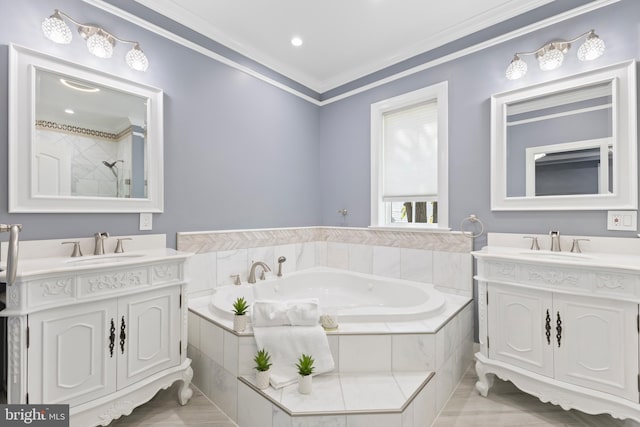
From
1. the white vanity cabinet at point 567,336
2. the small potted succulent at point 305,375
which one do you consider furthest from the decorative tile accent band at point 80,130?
the white vanity cabinet at point 567,336

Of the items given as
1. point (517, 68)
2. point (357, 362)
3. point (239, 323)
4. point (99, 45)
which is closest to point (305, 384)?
point (357, 362)

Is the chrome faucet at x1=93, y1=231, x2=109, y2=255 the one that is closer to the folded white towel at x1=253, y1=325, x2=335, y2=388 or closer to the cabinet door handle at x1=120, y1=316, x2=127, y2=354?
the cabinet door handle at x1=120, y1=316, x2=127, y2=354

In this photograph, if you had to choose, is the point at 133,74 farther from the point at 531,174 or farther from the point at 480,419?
the point at 480,419

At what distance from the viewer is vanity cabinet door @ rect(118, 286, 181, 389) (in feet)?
5.09

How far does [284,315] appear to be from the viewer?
5.71 ft

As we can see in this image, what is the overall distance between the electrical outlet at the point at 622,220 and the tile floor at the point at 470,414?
1.11 m

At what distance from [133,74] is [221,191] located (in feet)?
3.43

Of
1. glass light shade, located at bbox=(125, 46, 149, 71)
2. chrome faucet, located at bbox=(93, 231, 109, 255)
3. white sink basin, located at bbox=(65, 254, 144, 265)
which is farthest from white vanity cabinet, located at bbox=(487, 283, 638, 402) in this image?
glass light shade, located at bbox=(125, 46, 149, 71)

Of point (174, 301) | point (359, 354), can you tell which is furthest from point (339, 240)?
point (174, 301)

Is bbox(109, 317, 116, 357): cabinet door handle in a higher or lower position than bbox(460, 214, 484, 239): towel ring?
lower

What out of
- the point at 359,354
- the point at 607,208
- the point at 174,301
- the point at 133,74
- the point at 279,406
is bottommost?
the point at 279,406

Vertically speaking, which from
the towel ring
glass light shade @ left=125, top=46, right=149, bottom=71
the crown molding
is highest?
the crown molding

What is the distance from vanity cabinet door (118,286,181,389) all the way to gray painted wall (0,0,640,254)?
631 mm

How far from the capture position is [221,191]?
8.46 ft
